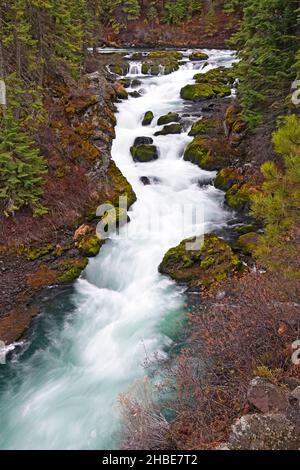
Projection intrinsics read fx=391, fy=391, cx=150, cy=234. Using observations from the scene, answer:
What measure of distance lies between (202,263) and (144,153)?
927 centimetres

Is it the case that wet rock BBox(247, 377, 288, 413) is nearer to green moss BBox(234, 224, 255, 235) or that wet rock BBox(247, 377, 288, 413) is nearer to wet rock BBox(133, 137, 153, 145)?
green moss BBox(234, 224, 255, 235)

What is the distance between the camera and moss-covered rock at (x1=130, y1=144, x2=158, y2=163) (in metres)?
20.0

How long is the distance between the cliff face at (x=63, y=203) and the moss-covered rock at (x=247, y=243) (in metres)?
5.11

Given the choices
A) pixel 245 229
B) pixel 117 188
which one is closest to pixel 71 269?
pixel 117 188

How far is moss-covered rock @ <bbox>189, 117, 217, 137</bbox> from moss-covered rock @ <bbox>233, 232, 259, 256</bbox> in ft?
29.0

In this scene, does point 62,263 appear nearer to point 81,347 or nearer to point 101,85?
point 81,347

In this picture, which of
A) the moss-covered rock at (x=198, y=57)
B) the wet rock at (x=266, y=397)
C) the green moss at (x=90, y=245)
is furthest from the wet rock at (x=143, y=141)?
the moss-covered rock at (x=198, y=57)

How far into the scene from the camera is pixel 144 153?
20016 mm

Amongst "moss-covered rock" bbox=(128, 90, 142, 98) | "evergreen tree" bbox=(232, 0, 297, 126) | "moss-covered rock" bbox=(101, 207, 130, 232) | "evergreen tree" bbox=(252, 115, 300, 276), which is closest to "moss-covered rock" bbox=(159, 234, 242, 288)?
"moss-covered rock" bbox=(101, 207, 130, 232)

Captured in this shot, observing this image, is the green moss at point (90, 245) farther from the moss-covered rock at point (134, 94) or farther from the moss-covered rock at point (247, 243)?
the moss-covered rock at point (134, 94)

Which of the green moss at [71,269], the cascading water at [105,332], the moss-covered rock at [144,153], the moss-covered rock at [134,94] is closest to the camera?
the cascading water at [105,332]

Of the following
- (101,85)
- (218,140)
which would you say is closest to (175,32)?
(101,85)

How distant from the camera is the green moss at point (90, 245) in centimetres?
1419

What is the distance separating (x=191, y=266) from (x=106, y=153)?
867 cm
